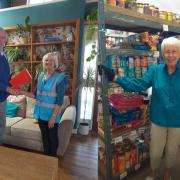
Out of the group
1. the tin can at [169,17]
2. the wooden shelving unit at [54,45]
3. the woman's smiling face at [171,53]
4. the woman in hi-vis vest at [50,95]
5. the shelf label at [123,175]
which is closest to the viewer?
the woman's smiling face at [171,53]

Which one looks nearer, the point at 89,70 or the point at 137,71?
the point at 137,71

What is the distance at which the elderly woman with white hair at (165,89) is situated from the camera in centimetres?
187

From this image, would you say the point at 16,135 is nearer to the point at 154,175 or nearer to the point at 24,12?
the point at 154,175

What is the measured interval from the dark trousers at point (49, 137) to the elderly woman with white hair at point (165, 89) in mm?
969

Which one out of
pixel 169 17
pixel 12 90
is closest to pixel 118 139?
pixel 12 90

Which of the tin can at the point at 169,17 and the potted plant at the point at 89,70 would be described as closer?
the tin can at the point at 169,17

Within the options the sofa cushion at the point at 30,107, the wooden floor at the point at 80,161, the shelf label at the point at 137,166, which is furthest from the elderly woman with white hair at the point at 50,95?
the sofa cushion at the point at 30,107

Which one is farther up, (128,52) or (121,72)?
(128,52)

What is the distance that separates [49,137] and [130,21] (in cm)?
151

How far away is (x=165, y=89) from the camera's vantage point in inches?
75.3

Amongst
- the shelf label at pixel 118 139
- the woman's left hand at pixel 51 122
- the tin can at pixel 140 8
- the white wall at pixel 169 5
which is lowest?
the shelf label at pixel 118 139

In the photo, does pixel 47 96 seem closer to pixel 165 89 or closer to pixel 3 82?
pixel 3 82

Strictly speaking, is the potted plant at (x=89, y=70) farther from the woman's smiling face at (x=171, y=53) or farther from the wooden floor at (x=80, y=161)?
the woman's smiling face at (x=171, y=53)

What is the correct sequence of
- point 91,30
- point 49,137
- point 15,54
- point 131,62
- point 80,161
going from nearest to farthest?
point 131,62
point 49,137
point 80,161
point 91,30
point 15,54
